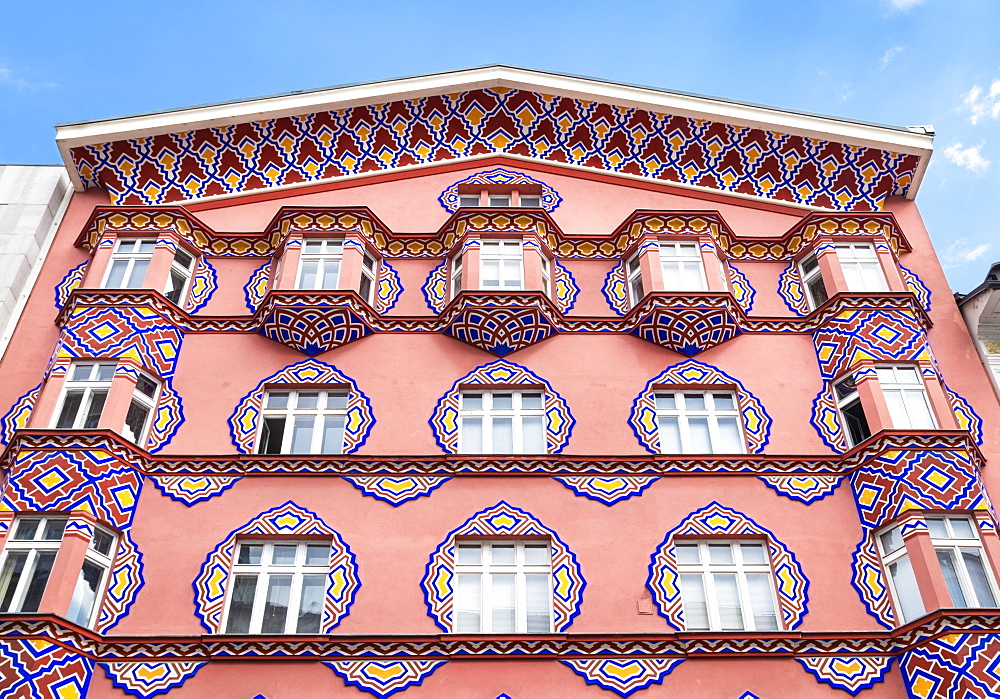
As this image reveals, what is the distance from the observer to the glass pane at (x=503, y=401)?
19.5 metres

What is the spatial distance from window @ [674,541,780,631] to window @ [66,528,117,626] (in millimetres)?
9300

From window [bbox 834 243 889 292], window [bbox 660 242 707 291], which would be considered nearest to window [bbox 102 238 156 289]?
window [bbox 660 242 707 291]

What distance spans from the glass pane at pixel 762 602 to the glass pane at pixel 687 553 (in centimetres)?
90

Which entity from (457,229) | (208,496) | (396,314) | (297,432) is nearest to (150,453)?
(208,496)

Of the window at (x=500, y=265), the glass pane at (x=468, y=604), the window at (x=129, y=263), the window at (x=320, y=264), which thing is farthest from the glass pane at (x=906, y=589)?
the window at (x=129, y=263)

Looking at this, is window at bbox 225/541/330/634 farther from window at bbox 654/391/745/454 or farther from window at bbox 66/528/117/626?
window at bbox 654/391/745/454

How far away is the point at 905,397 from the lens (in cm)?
1892

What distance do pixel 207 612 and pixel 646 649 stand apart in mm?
6890

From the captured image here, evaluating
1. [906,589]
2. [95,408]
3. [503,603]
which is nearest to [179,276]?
[95,408]

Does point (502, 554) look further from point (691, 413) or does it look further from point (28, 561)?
point (28, 561)

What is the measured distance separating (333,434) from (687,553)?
6.68 metres

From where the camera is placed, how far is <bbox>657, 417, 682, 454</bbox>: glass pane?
18.8 meters

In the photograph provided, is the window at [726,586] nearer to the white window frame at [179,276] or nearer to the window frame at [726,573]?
the window frame at [726,573]

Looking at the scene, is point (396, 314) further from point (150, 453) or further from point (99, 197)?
point (99, 197)
